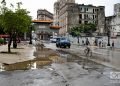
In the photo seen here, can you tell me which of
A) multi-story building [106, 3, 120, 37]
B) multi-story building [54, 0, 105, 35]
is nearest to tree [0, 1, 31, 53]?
multi-story building [106, 3, 120, 37]

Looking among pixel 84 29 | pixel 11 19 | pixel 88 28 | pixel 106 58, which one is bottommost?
pixel 106 58

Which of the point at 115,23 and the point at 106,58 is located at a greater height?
the point at 115,23

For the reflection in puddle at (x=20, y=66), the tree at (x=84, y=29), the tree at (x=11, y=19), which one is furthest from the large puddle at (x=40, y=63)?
the tree at (x=84, y=29)

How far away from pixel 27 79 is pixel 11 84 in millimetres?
1592

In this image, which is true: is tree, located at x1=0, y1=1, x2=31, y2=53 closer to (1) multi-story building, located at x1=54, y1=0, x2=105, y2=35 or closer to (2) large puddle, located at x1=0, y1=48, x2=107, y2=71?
(2) large puddle, located at x1=0, y1=48, x2=107, y2=71

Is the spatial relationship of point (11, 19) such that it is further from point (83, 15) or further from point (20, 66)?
point (83, 15)

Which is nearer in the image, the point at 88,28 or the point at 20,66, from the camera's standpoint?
the point at 20,66

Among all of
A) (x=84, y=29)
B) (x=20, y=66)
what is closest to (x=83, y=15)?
(x=84, y=29)

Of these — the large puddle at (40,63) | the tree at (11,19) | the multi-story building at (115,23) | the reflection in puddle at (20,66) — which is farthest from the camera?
the multi-story building at (115,23)

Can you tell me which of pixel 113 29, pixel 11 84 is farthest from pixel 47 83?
pixel 113 29

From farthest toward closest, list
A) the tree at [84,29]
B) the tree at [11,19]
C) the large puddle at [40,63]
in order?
1. the tree at [84,29]
2. the tree at [11,19]
3. the large puddle at [40,63]

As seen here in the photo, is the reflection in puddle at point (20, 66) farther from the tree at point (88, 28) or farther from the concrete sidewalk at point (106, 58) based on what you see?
the tree at point (88, 28)

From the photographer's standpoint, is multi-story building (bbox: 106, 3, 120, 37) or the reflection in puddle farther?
multi-story building (bbox: 106, 3, 120, 37)

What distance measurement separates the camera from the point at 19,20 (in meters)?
35.8
